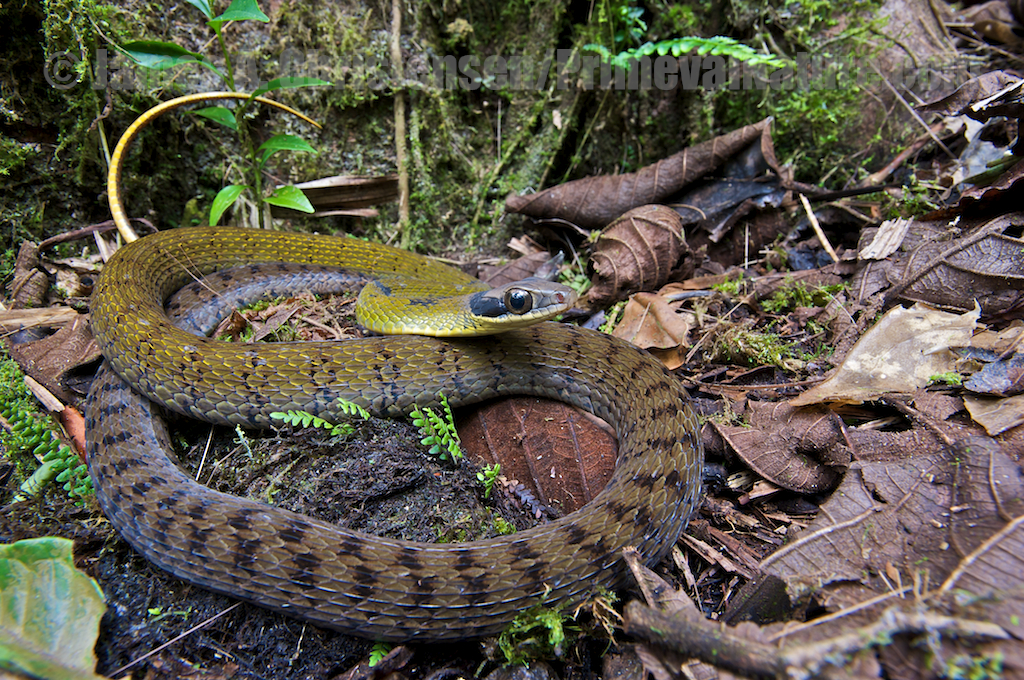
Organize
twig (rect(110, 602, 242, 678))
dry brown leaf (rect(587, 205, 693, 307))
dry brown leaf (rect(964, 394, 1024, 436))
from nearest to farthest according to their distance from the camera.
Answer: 1. twig (rect(110, 602, 242, 678))
2. dry brown leaf (rect(964, 394, 1024, 436))
3. dry brown leaf (rect(587, 205, 693, 307))

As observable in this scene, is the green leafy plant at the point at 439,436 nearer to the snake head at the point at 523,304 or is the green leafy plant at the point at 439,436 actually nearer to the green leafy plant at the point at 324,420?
the green leafy plant at the point at 324,420

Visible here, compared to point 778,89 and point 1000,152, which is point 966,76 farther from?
point 778,89

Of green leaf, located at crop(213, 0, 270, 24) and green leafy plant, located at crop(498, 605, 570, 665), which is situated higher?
green leaf, located at crop(213, 0, 270, 24)

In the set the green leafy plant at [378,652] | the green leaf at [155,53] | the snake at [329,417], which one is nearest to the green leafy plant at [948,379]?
the snake at [329,417]

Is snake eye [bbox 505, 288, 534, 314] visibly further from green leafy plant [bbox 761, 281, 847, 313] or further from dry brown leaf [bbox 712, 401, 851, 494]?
green leafy plant [bbox 761, 281, 847, 313]

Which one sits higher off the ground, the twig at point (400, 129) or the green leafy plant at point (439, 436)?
the twig at point (400, 129)

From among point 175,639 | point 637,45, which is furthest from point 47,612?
point 637,45

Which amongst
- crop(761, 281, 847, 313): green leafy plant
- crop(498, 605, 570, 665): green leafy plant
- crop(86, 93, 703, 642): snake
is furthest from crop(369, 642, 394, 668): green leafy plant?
crop(761, 281, 847, 313): green leafy plant
